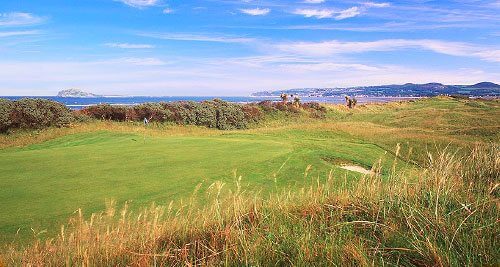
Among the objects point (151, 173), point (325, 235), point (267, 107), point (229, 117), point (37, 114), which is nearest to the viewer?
point (325, 235)

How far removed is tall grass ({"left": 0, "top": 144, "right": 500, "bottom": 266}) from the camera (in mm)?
3463

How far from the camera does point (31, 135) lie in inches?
1022

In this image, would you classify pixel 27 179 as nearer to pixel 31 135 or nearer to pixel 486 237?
pixel 486 237

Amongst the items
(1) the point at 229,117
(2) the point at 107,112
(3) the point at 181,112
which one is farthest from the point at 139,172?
(1) the point at 229,117

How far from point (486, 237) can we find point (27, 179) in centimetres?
914

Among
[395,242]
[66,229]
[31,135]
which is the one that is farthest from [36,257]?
[31,135]

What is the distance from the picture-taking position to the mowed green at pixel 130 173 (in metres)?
6.99

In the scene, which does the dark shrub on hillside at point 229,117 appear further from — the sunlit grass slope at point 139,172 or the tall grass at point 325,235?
the tall grass at point 325,235

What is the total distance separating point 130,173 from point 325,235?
672 centimetres

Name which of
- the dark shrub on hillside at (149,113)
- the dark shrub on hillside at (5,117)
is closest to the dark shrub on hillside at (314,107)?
the dark shrub on hillside at (149,113)

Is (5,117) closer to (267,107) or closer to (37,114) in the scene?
(37,114)

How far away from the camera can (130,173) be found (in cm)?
966

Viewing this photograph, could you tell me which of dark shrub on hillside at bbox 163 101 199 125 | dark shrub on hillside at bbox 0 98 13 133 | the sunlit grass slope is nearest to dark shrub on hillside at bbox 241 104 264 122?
dark shrub on hillside at bbox 163 101 199 125

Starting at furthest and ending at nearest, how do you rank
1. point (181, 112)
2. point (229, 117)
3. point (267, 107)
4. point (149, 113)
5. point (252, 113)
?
point (267, 107) → point (252, 113) → point (229, 117) → point (181, 112) → point (149, 113)
